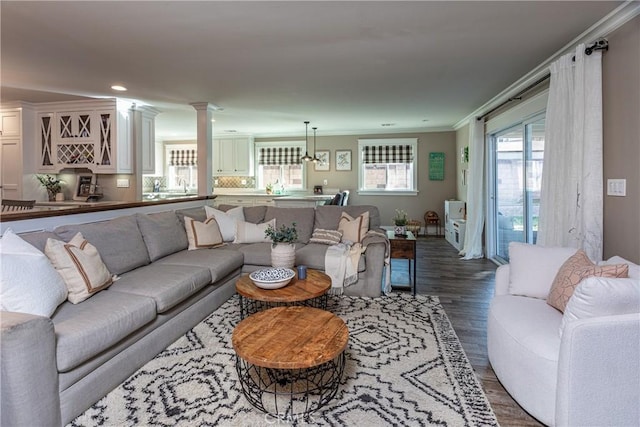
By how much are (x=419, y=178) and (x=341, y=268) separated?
5278mm

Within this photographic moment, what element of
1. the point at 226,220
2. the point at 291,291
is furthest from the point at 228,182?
the point at 291,291

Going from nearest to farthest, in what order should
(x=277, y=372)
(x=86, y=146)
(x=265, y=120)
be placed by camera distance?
(x=277, y=372) → (x=86, y=146) → (x=265, y=120)

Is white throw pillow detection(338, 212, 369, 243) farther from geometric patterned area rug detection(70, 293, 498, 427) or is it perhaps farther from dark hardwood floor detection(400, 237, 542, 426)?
geometric patterned area rug detection(70, 293, 498, 427)

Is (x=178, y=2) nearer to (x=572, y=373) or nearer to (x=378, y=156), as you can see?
(x=572, y=373)

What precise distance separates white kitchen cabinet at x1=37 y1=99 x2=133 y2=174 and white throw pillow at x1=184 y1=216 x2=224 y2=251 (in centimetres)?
228

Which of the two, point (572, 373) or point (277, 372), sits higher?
point (572, 373)

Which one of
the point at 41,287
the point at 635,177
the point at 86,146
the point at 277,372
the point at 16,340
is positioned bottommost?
the point at 277,372

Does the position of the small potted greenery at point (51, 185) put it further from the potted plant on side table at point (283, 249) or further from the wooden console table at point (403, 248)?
the wooden console table at point (403, 248)

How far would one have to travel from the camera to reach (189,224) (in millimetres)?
4000

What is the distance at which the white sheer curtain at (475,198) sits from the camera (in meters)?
5.65

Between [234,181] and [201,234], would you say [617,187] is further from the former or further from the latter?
[234,181]

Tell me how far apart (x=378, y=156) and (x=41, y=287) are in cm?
734

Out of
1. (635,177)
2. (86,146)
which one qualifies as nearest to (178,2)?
→ (635,177)

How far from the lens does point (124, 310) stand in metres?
2.12
